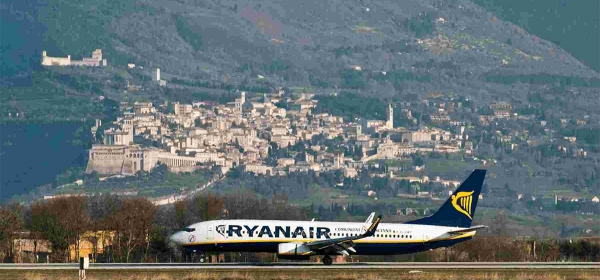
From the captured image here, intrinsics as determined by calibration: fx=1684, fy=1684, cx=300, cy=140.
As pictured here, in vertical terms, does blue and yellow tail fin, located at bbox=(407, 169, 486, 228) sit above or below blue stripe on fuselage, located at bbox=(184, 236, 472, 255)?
above

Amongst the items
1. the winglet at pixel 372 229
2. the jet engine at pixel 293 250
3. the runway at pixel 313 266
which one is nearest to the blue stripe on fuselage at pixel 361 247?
the jet engine at pixel 293 250

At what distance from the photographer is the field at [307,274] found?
217 ft

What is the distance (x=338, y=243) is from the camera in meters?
75.8

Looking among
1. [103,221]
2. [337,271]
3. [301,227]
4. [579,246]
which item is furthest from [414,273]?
[103,221]

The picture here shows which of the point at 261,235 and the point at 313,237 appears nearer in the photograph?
the point at 261,235

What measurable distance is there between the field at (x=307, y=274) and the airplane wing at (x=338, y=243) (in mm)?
4039

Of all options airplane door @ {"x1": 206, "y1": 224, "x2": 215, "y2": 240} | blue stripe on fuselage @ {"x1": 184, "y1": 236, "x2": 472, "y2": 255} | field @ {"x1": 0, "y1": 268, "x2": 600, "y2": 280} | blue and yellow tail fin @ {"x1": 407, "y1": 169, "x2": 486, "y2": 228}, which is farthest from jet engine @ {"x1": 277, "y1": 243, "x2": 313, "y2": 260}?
blue and yellow tail fin @ {"x1": 407, "y1": 169, "x2": 486, "y2": 228}

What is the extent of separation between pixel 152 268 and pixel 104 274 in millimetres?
4586

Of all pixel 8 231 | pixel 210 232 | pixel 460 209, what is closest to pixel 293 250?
pixel 210 232

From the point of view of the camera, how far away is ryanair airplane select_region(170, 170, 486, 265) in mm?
76250

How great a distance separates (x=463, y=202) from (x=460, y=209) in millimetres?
371

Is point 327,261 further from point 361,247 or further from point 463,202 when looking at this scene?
point 463,202

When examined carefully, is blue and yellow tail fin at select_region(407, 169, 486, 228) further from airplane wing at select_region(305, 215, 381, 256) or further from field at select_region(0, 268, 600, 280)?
field at select_region(0, 268, 600, 280)

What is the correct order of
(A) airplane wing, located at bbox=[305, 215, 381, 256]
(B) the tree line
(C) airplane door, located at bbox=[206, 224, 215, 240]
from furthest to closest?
(B) the tree line
(C) airplane door, located at bbox=[206, 224, 215, 240]
(A) airplane wing, located at bbox=[305, 215, 381, 256]
